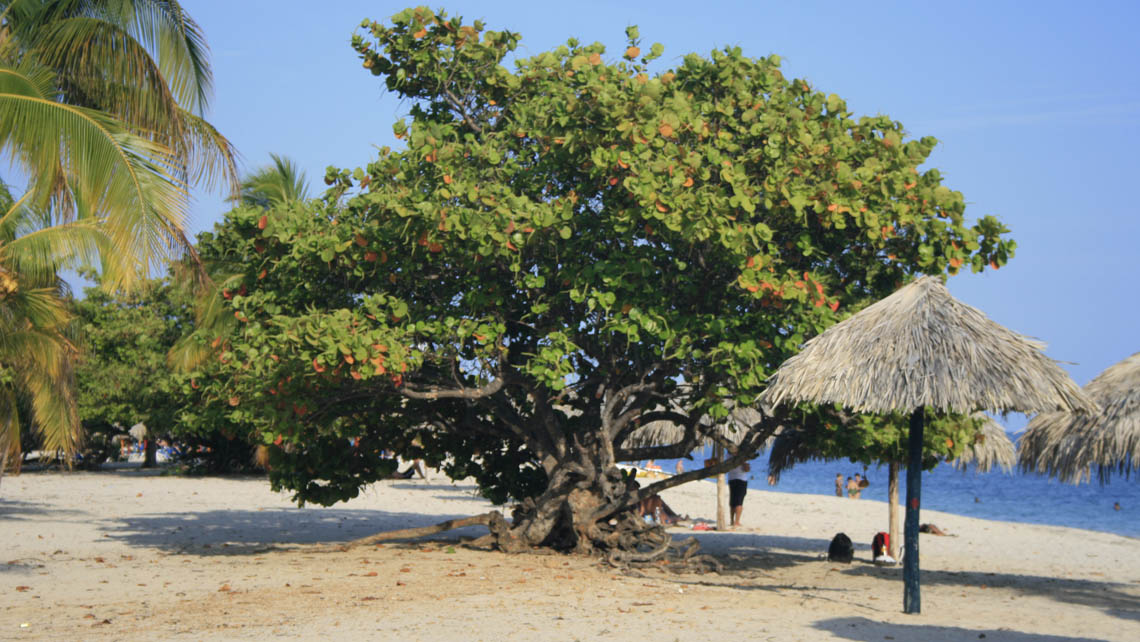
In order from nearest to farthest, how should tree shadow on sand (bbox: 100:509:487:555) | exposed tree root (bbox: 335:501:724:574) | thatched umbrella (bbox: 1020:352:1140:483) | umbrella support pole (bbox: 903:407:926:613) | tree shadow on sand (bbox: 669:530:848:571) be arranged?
1. umbrella support pole (bbox: 903:407:926:613)
2. thatched umbrella (bbox: 1020:352:1140:483)
3. exposed tree root (bbox: 335:501:724:574)
4. tree shadow on sand (bbox: 669:530:848:571)
5. tree shadow on sand (bbox: 100:509:487:555)

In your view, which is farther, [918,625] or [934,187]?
[934,187]

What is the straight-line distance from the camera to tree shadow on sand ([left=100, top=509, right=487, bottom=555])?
45.0 ft

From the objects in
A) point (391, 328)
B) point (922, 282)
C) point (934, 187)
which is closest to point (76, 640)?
point (391, 328)

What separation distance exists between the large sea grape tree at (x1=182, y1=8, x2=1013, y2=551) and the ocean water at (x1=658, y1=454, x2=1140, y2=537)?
26.3m

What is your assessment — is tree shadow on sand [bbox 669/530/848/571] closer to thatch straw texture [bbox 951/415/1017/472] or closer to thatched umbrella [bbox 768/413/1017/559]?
thatched umbrella [bbox 768/413/1017/559]

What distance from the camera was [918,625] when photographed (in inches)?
335

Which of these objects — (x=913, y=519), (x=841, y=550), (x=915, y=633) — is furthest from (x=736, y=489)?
(x=915, y=633)

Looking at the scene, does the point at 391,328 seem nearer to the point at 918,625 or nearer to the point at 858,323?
the point at 858,323

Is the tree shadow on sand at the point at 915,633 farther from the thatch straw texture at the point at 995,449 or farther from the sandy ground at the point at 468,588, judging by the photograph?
the thatch straw texture at the point at 995,449

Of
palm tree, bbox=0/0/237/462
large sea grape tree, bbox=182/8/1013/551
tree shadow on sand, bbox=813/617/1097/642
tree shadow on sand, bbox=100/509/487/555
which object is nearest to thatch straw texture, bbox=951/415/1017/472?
large sea grape tree, bbox=182/8/1013/551

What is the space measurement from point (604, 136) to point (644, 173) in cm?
83

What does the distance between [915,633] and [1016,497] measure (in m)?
64.7

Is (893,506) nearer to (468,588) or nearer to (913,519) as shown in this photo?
(913,519)

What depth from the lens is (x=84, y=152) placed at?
9.48m
